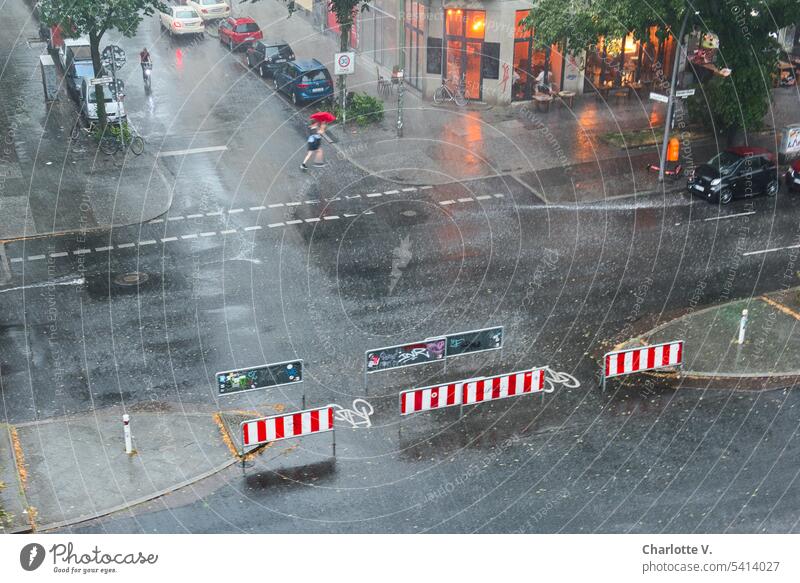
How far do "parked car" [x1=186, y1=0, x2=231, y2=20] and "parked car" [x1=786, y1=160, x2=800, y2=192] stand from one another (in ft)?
120

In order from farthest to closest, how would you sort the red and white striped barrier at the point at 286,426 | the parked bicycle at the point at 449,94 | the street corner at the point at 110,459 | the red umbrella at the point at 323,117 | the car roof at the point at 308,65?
the parked bicycle at the point at 449,94 → the car roof at the point at 308,65 → the red umbrella at the point at 323,117 → the red and white striped barrier at the point at 286,426 → the street corner at the point at 110,459

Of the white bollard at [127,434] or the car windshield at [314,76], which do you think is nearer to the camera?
the white bollard at [127,434]

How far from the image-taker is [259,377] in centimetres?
2811

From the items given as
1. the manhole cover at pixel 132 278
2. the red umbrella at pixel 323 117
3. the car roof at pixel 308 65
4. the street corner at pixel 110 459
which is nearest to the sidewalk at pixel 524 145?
the red umbrella at pixel 323 117

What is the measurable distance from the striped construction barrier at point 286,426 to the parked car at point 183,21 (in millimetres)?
41554

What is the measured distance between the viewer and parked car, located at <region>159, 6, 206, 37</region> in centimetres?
6328

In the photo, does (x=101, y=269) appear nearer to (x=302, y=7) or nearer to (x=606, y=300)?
(x=606, y=300)

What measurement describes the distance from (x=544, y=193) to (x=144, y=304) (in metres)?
15.8

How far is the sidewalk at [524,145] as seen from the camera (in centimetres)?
4359

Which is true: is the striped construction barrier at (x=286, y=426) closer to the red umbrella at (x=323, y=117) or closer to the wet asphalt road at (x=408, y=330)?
the wet asphalt road at (x=408, y=330)

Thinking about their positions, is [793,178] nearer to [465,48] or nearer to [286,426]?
[465,48]

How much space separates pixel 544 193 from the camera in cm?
4238

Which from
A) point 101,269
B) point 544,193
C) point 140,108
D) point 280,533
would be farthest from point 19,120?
point 280,533

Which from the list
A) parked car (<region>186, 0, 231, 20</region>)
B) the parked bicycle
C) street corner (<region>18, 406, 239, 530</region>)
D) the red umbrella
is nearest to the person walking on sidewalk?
the red umbrella
